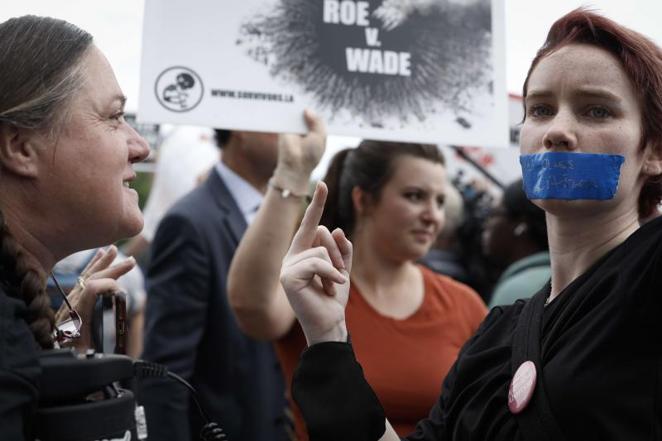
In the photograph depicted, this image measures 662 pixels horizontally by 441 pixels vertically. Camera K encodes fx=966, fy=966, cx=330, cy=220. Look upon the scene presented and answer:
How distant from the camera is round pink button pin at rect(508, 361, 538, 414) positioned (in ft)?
6.91

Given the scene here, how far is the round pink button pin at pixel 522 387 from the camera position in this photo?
211 centimetres

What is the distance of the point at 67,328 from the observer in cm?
231

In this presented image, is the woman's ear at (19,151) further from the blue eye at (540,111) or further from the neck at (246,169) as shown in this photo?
the neck at (246,169)

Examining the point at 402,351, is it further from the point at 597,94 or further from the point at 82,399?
the point at 82,399

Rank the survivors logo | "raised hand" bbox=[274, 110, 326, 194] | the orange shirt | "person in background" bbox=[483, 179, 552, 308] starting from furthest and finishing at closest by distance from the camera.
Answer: "person in background" bbox=[483, 179, 552, 308] < the orange shirt < "raised hand" bbox=[274, 110, 326, 194] < the survivors logo


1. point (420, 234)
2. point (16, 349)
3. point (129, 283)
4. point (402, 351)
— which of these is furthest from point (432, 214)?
point (16, 349)

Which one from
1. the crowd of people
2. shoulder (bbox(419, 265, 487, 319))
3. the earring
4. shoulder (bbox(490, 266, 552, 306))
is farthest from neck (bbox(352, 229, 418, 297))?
Answer: the earring

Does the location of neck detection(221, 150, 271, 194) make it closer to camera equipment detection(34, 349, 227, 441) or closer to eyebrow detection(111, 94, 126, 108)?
eyebrow detection(111, 94, 126, 108)

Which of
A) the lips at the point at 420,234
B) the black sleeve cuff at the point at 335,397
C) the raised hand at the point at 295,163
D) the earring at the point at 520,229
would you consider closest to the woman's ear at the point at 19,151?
the black sleeve cuff at the point at 335,397

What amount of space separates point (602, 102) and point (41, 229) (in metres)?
1.34

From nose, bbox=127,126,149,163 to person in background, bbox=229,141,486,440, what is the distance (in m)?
0.99

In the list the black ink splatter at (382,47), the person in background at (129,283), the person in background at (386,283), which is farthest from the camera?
the person in background at (129,283)

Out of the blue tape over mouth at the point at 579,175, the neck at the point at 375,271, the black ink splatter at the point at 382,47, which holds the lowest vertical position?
the neck at the point at 375,271

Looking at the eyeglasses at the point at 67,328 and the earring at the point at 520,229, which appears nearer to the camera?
the eyeglasses at the point at 67,328
